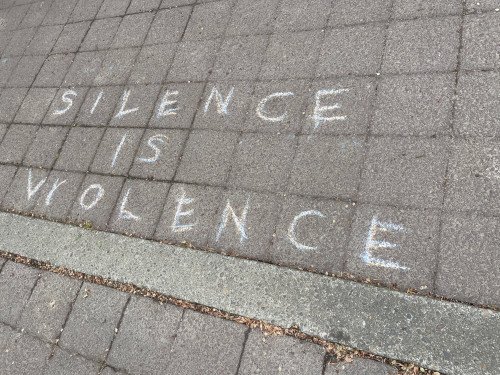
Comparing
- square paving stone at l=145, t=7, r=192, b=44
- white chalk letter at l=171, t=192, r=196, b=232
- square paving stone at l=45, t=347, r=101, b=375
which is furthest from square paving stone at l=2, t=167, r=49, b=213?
square paving stone at l=145, t=7, r=192, b=44

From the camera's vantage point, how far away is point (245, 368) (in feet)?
7.18

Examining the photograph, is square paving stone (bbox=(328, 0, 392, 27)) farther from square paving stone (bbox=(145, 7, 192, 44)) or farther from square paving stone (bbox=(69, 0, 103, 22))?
square paving stone (bbox=(69, 0, 103, 22))

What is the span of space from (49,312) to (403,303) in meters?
2.69

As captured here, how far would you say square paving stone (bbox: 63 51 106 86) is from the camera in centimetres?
409

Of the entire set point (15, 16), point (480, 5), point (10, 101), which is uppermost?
point (15, 16)

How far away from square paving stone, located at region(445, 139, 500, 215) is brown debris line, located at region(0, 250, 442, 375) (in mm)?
1039

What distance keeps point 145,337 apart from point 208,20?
3.22m

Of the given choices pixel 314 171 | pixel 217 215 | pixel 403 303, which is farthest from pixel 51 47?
pixel 403 303

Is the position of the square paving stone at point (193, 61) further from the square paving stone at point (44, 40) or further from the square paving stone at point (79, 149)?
the square paving stone at point (44, 40)

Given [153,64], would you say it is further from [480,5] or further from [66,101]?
[480,5]

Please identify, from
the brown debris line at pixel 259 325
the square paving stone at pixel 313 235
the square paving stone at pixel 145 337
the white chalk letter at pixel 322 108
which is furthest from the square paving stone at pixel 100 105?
the square paving stone at pixel 313 235

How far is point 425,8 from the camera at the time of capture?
2.93 m

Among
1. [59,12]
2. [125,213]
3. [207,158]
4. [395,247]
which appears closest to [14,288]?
[125,213]

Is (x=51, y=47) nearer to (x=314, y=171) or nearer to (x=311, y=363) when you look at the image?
(x=314, y=171)
